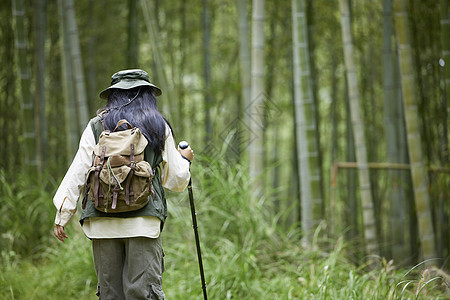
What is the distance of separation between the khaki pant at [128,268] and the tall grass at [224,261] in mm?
969

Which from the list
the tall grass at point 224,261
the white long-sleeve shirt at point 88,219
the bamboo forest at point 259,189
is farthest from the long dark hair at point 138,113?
the tall grass at point 224,261

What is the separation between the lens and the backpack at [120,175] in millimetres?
1987

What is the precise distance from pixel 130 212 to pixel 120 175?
175 millimetres

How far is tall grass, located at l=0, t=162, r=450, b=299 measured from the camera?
3.04m

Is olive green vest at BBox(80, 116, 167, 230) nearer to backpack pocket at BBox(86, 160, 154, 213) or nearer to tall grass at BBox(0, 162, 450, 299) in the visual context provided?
backpack pocket at BBox(86, 160, 154, 213)

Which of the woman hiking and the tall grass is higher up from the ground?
the woman hiking

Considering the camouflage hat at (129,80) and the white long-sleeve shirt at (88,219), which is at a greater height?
the camouflage hat at (129,80)

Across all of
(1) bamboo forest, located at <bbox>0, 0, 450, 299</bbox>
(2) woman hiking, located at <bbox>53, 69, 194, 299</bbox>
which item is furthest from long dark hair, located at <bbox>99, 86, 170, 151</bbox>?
(1) bamboo forest, located at <bbox>0, 0, 450, 299</bbox>

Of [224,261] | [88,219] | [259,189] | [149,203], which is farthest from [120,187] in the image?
[259,189]

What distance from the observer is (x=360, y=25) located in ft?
24.3

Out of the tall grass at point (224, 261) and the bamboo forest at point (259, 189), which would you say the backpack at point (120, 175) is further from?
the tall grass at point (224, 261)

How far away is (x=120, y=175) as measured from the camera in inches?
78.0

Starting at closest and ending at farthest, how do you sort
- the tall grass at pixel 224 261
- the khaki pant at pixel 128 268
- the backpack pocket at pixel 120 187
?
the backpack pocket at pixel 120 187 < the khaki pant at pixel 128 268 < the tall grass at pixel 224 261

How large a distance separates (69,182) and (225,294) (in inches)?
55.5
